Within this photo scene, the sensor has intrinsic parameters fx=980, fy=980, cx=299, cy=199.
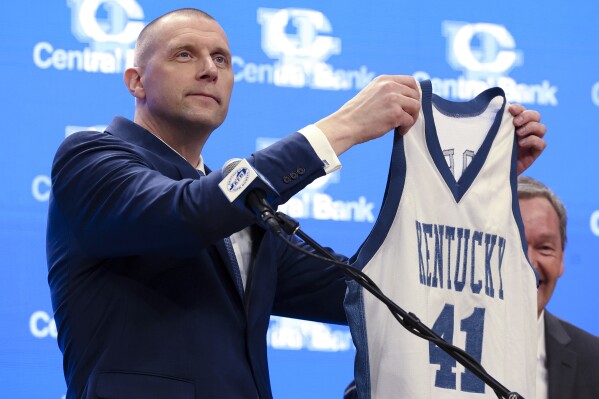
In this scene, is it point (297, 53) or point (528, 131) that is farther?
point (297, 53)

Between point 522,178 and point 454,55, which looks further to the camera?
point 454,55

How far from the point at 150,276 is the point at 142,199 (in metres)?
0.19

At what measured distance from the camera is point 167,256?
6.69ft

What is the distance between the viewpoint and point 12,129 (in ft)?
10.2

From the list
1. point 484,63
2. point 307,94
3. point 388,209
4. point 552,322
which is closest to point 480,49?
point 484,63

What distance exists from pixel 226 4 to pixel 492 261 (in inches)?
57.6

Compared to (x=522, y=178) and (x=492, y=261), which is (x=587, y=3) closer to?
(x=522, y=178)

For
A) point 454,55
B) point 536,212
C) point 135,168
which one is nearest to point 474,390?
point 135,168

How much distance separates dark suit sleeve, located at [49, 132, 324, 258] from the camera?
188 centimetres

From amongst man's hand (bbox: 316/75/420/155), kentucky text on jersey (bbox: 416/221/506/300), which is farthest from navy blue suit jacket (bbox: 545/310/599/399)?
man's hand (bbox: 316/75/420/155)

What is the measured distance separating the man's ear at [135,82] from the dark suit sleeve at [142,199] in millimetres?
381

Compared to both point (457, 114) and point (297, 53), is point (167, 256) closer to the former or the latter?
point (457, 114)

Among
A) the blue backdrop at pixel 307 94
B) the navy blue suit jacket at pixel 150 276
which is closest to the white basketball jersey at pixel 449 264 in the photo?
the navy blue suit jacket at pixel 150 276

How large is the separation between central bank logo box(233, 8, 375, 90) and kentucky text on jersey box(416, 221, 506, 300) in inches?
46.5
